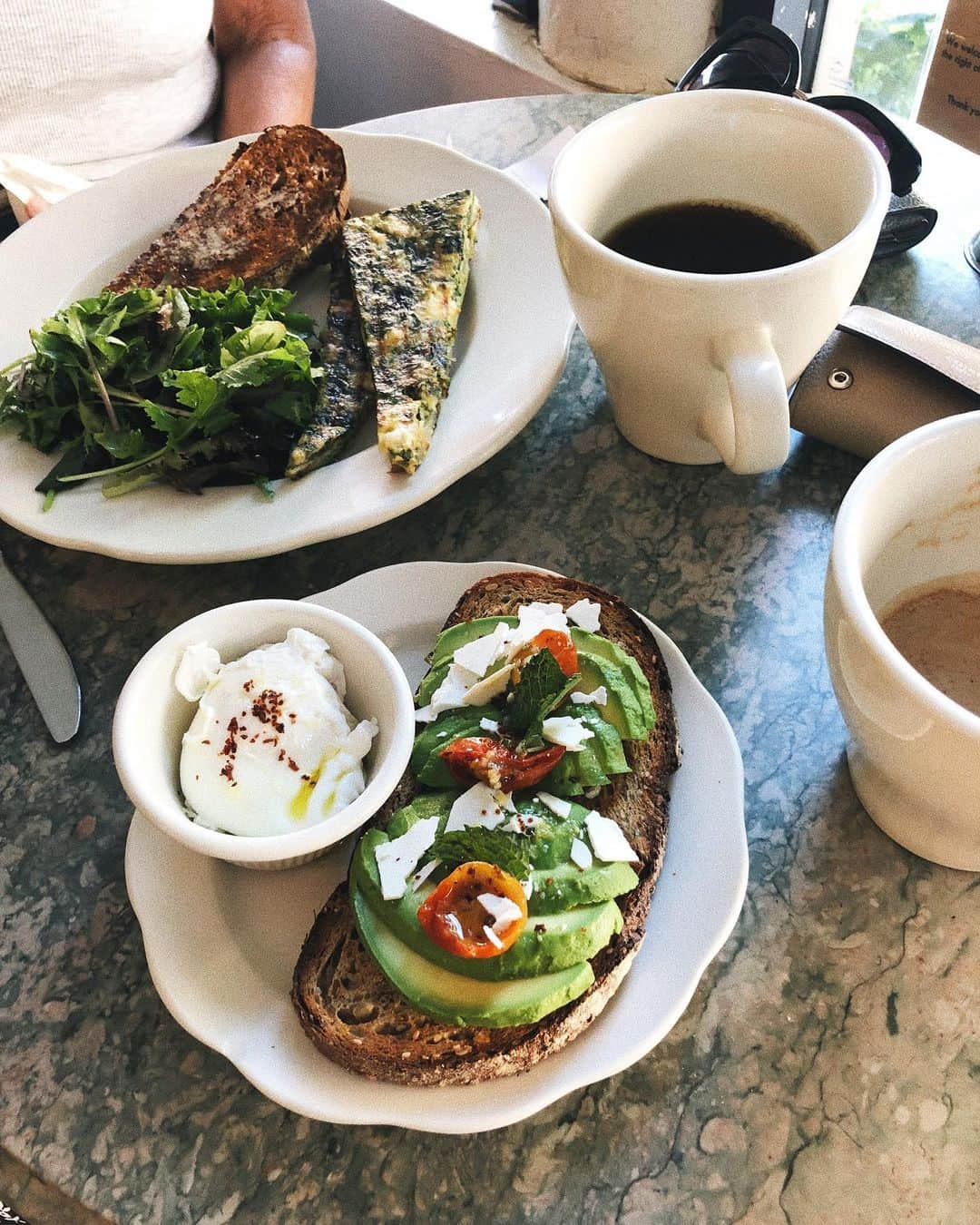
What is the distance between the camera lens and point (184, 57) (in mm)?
1927

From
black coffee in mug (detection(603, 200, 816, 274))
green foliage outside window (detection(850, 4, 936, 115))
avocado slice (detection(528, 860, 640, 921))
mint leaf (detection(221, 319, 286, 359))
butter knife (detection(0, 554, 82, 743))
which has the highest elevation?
black coffee in mug (detection(603, 200, 816, 274))

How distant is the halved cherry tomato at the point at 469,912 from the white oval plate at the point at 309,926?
0.12 meters

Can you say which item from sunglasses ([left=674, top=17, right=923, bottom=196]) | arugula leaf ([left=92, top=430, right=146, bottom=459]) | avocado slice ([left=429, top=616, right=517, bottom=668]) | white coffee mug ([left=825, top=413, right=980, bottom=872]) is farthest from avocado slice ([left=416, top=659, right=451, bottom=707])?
sunglasses ([left=674, top=17, right=923, bottom=196])

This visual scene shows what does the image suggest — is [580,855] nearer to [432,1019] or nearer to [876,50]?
[432,1019]

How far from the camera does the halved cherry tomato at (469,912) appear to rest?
74 centimetres

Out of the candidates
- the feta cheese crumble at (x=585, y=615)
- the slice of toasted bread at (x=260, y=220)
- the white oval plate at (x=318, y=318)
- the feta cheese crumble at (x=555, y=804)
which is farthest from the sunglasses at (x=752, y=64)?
the feta cheese crumble at (x=555, y=804)

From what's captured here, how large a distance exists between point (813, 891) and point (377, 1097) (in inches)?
16.7

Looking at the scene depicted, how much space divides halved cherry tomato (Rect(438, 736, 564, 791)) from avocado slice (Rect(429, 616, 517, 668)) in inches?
4.7

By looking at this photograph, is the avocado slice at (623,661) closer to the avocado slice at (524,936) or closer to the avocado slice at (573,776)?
the avocado slice at (573,776)

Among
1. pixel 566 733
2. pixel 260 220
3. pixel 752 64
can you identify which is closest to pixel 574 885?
pixel 566 733

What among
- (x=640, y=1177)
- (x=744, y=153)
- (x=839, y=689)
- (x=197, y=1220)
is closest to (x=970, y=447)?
(x=839, y=689)

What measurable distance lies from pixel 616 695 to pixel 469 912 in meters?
0.25

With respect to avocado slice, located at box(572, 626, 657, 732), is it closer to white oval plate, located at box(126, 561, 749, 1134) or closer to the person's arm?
white oval plate, located at box(126, 561, 749, 1134)

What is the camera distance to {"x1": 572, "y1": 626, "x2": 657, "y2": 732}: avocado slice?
3.00 ft
